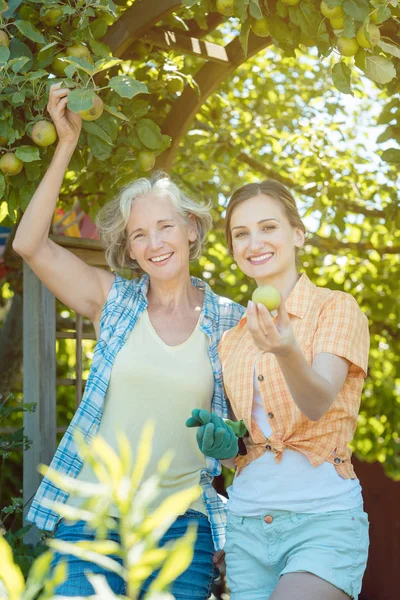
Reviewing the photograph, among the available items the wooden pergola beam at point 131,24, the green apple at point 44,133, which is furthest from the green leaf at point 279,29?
the green apple at point 44,133

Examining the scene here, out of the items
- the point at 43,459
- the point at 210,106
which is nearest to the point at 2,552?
the point at 43,459

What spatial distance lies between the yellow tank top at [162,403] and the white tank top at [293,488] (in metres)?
0.31

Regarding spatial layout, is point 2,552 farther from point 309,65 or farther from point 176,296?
point 309,65

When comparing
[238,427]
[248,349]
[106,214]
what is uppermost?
[106,214]

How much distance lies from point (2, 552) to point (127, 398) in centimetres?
164

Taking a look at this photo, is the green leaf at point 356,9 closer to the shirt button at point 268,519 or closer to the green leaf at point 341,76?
the green leaf at point 341,76

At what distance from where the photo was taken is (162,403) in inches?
82.4

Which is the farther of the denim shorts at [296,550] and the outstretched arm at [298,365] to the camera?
→ the denim shorts at [296,550]

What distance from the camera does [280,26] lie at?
2258mm

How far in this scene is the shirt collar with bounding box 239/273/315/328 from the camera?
1876mm

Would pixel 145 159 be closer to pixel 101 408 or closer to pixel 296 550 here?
pixel 101 408

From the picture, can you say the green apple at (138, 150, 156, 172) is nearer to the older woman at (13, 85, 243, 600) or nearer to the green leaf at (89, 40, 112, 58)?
the older woman at (13, 85, 243, 600)

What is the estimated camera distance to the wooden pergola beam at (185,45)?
9.83 ft

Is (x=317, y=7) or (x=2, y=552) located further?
(x=317, y=7)
